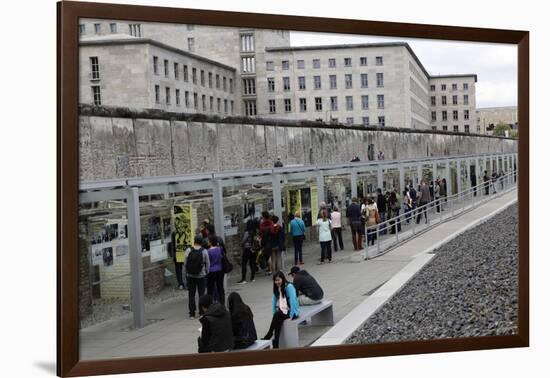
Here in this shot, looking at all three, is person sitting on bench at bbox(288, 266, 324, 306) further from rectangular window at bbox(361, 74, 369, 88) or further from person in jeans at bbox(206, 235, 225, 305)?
rectangular window at bbox(361, 74, 369, 88)

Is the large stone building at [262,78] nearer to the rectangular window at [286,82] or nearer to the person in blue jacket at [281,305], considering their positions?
the rectangular window at [286,82]

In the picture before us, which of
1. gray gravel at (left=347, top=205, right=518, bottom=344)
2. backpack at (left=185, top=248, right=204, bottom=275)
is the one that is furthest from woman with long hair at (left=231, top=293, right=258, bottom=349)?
gray gravel at (left=347, top=205, right=518, bottom=344)

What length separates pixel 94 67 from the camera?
878cm

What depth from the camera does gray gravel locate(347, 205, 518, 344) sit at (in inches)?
407

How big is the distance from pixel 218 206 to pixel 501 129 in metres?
3.97

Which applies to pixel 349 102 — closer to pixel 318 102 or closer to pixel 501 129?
pixel 318 102

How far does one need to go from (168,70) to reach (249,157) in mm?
1455

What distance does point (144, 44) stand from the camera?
361 inches

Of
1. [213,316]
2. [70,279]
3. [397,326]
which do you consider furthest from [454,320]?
[70,279]

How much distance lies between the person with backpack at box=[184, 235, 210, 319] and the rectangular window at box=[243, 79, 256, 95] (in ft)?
6.21

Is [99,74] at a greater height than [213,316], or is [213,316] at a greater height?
[99,74]

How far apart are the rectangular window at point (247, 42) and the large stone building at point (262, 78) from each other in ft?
0.04

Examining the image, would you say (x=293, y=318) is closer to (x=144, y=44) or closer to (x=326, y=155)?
Result: (x=326, y=155)

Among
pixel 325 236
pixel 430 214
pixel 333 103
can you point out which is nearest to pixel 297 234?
pixel 325 236
